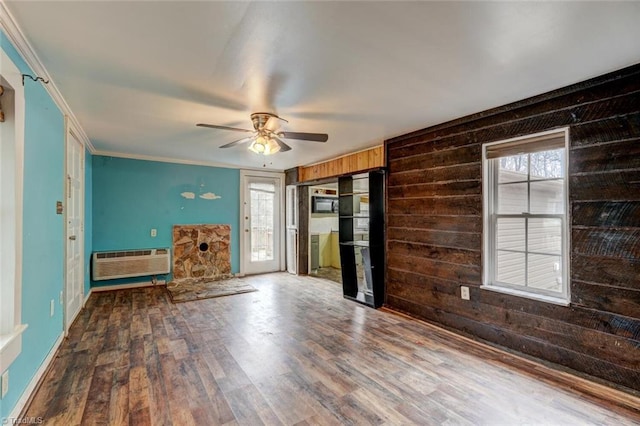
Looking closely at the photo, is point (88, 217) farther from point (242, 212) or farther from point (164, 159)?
point (242, 212)

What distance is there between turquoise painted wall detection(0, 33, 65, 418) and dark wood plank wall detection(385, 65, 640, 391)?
138 inches

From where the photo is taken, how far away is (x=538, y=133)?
8.23 ft

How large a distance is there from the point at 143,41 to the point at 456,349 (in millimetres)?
3447

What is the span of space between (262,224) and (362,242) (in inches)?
109

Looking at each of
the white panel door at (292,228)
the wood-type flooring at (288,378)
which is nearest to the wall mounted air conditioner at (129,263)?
the wood-type flooring at (288,378)

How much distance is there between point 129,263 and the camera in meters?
4.73

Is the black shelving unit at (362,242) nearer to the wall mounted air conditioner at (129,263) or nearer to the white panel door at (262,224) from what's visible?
the white panel door at (262,224)

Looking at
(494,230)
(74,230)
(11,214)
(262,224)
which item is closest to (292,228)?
(262,224)

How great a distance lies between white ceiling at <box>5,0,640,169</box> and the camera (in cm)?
148

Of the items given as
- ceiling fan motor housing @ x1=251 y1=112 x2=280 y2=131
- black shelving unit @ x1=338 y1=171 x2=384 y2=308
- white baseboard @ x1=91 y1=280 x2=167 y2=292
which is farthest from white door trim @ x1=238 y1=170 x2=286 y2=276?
ceiling fan motor housing @ x1=251 y1=112 x2=280 y2=131

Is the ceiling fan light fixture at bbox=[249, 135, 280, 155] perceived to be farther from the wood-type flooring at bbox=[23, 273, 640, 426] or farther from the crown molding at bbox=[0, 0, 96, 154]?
the wood-type flooring at bbox=[23, 273, 640, 426]

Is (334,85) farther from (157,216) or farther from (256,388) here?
(157,216)

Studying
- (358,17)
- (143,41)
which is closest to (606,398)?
(358,17)

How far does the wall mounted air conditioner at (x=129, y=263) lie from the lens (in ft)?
14.9
